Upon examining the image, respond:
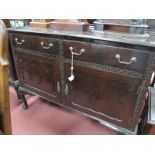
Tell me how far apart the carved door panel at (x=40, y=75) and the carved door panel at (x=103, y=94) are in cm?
11

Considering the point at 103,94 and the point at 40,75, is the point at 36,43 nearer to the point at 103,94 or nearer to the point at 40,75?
the point at 40,75

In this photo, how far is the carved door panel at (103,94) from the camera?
3.01ft

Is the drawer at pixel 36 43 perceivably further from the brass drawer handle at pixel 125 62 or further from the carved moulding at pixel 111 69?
the brass drawer handle at pixel 125 62

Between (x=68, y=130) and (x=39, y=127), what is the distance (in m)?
0.26

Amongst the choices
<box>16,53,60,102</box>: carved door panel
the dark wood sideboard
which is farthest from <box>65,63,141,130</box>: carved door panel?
<box>16,53,60,102</box>: carved door panel

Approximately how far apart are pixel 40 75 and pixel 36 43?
270mm

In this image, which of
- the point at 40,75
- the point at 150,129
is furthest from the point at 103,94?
the point at 40,75

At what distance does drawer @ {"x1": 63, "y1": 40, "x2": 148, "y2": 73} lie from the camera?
802 mm

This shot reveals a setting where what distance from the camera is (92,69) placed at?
0.99 meters

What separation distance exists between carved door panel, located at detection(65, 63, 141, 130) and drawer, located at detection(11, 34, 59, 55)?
0.16 m

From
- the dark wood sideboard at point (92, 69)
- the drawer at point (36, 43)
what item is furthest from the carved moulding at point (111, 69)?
the drawer at point (36, 43)
